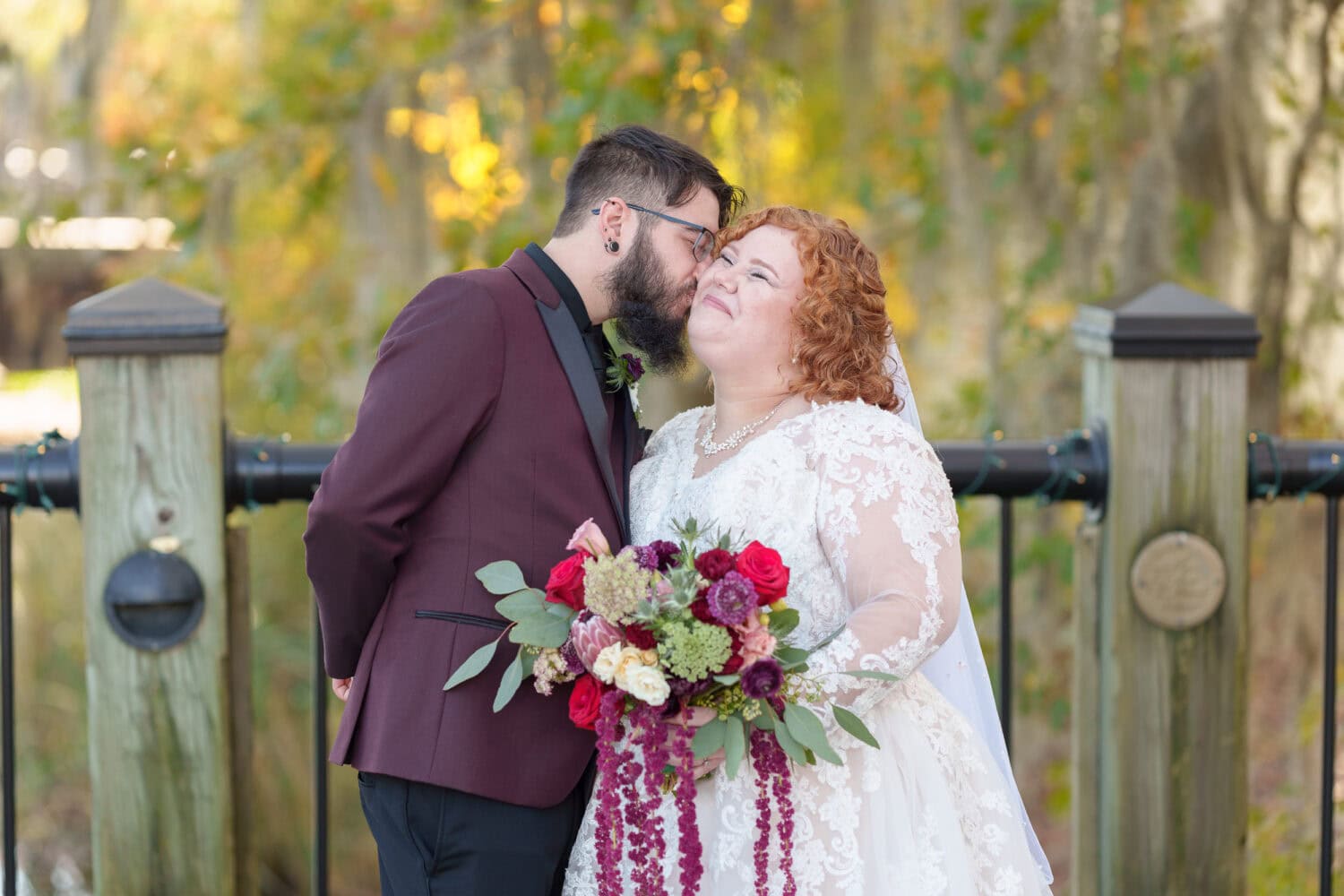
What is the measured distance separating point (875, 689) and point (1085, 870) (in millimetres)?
874

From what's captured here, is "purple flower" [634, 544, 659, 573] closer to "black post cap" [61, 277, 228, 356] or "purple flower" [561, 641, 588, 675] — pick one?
"purple flower" [561, 641, 588, 675]

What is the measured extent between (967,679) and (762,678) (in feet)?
2.39

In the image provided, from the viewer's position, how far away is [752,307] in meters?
2.33

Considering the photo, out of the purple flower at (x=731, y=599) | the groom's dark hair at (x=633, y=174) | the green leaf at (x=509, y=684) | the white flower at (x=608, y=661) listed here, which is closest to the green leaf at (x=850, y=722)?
the purple flower at (x=731, y=599)

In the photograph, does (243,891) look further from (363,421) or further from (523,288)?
(523,288)

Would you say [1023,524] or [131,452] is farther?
[1023,524]

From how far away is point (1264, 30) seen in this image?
15.5 ft

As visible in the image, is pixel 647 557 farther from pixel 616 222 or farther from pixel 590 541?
pixel 616 222

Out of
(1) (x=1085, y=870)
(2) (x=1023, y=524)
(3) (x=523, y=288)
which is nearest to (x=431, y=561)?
(3) (x=523, y=288)

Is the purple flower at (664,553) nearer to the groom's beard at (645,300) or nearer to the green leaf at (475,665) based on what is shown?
the green leaf at (475,665)

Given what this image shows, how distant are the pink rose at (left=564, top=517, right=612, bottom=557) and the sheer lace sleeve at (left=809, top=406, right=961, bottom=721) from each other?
1.23ft

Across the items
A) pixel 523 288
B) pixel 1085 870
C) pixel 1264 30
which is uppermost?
pixel 1264 30

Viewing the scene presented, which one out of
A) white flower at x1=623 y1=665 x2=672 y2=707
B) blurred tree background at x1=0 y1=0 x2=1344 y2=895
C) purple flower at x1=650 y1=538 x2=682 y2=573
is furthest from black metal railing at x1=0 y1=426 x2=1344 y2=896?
blurred tree background at x1=0 y1=0 x2=1344 y2=895

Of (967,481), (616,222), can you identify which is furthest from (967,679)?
(616,222)
